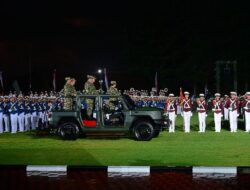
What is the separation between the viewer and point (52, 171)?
14875 millimetres

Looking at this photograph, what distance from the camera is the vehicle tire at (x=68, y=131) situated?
23453 millimetres

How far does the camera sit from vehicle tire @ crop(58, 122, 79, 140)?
23453 mm

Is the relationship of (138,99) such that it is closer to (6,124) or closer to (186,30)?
(6,124)

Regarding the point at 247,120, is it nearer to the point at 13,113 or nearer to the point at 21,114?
the point at 21,114

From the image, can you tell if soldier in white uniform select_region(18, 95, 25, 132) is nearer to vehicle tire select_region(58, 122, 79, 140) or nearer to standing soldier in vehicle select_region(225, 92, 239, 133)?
vehicle tire select_region(58, 122, 79, 140)

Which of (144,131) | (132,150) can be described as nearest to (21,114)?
(144,131)

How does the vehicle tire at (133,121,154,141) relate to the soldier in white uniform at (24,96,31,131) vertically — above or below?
below

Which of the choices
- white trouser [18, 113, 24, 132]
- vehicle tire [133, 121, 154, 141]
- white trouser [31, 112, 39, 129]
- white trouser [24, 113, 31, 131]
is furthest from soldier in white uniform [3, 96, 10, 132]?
vehicle tire [133, 121, 154, 141]

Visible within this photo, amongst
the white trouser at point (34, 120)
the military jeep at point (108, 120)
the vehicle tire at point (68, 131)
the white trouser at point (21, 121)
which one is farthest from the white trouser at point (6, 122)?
the vehicle tire at point (68, 131)

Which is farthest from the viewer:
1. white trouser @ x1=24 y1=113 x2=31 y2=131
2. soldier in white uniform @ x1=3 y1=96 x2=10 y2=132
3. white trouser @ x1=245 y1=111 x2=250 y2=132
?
white trouser @ x1=24 y1=113 x2=31 y2=131

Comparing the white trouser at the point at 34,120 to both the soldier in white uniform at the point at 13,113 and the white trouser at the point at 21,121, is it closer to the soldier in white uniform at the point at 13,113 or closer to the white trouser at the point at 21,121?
the white trouser at the point at 21,121

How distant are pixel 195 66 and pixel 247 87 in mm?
6663

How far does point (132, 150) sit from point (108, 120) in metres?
3.47

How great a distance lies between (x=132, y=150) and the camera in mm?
19859
